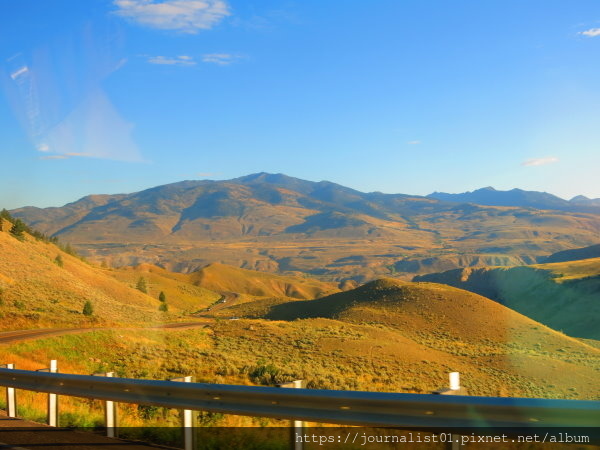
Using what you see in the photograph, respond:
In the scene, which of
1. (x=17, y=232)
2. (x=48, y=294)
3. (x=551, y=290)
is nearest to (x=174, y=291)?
(x=17, y=232)

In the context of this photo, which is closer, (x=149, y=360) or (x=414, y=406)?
(x=414, y=406)

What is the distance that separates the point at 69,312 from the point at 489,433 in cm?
4407

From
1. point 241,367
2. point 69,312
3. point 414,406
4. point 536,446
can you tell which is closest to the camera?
point 414,406

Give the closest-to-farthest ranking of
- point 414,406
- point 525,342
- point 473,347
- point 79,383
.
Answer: point 414,406 → point 79,383 → point 473,347 → point 525,342

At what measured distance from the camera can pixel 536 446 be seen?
783 centimetres

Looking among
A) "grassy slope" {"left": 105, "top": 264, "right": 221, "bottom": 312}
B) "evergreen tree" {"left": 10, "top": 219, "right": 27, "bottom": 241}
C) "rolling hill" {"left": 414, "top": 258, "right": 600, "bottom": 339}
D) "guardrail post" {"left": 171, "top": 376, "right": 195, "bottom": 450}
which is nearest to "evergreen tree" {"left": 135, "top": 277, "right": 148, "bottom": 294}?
"grassy slope" {"left": 105, "top": 264, "right": 221, "bottom": 312}

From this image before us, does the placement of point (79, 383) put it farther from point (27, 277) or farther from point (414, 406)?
point (27, 277)

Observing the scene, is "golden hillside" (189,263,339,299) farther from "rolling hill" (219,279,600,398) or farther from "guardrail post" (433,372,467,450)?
"guardrail post" (433,372,467,450)

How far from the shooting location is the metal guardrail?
16.2ft

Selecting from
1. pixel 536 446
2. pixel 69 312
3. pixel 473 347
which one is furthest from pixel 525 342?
pixel 536 446

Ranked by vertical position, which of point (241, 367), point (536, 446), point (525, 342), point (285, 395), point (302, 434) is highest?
point (285, 395)

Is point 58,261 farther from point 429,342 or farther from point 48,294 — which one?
point 429,342

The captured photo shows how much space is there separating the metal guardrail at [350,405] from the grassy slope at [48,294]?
29533 millimetres

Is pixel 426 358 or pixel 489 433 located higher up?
pixel 489 433
